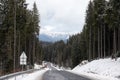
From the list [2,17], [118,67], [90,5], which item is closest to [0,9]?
[2,17]

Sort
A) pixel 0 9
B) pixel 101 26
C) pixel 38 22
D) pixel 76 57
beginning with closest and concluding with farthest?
pixel 0 9, pixel 101 26, pixel 38 22, pixel 76 57

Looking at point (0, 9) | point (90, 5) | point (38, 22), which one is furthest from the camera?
point (38, 22)

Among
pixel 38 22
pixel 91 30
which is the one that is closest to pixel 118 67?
pixel 91 30

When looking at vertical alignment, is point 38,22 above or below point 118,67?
above

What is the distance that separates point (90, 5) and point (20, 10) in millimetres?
35945

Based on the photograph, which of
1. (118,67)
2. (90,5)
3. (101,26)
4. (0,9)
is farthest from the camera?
(90,5)

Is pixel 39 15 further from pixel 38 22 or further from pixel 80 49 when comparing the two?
pixel 80 49

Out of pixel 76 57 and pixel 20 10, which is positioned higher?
pixel 20 10

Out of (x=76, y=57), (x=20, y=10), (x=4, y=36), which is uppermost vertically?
(x=20, y=10)

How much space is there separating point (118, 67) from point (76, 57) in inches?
3477

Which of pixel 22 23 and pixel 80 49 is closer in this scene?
pixel 22 23

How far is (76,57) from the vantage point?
438 ft

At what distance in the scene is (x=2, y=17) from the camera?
61812mm

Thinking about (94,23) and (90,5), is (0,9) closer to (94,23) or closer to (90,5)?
(94,23)
